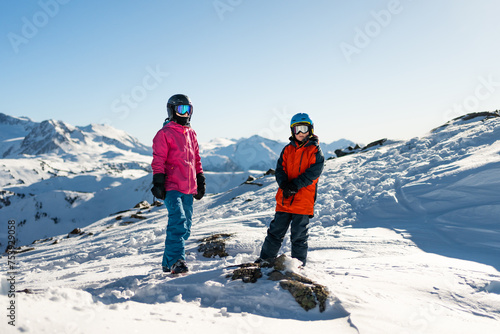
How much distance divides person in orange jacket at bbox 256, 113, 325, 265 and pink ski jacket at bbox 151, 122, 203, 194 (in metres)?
1.44

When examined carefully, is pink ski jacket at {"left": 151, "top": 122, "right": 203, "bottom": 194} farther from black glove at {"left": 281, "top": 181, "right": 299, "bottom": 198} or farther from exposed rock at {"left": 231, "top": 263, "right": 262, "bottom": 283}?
exposed rock at {"left": 231, "top": 263, "right": 262, "bottom": 283}

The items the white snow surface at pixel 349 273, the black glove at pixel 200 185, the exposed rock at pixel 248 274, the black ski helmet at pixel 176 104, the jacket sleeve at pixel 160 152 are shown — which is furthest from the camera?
the black glove at pixel 200 185

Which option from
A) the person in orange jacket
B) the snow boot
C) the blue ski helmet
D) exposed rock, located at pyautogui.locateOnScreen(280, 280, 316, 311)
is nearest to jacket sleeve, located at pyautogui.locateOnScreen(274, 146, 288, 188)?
the person in orange jacket

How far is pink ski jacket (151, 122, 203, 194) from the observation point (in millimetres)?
4504

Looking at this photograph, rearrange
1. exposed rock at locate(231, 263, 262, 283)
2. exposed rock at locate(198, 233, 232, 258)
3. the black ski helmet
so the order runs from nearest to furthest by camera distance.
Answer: exposed rock at locate(231, 263, 262, 283)
the black ski helmet
exposed rock at locate(198, 233, 232, 258)

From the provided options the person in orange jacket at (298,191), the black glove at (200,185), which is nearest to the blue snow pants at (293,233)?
the person in orange jacket at (298,191)

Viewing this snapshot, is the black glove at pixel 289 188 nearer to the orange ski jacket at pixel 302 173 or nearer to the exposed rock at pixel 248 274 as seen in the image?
the orange ski jacket at pixel 302 173

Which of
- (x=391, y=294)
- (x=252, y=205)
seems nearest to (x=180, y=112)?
(x=391, y=294)

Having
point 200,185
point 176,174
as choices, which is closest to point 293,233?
point 200,185

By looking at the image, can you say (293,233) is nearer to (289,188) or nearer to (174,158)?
(289,188)

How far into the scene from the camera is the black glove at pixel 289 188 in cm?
423

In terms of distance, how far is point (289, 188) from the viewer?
4.27m

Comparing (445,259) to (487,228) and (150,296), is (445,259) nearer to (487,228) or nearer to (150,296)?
(487,228)

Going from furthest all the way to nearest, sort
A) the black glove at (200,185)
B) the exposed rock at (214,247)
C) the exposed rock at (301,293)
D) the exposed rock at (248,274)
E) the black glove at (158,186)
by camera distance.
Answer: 1. the exposed rock at (214,247)
2. the black glove at (200,185)
3. the black glove at (158,186)
4. the exposed rock at (248,274)
5. the exposed rock at (301,293)
